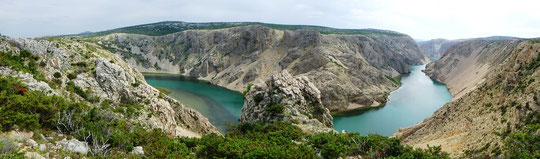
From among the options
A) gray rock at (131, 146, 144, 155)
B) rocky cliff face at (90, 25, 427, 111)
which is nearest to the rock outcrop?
gray rock at (131, 146, 144, 155)

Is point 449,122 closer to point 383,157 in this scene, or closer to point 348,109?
point 383,157

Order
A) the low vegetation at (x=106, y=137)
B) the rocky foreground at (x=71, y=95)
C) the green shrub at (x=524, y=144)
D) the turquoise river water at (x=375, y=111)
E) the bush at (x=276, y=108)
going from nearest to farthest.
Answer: the rocky foreground at (x=71, y=95) < the low vegetation at (x=106, y=137) < the green shrub at (x=524, y=144) < the bush at (x=276, y=108) < the turquoise river water at (x=375, y=111)

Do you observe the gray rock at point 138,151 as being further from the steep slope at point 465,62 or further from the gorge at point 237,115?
the steep slope at point 465,62

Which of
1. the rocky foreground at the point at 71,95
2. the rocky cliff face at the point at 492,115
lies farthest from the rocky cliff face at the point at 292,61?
the rocky foreground at the point at 71,95

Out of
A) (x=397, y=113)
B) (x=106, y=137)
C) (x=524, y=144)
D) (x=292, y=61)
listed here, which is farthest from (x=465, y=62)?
(x=106, y=137)

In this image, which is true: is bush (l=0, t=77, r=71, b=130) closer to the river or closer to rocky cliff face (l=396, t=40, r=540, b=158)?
rocky cliff face (l=396, t=40, r=540, b=158)

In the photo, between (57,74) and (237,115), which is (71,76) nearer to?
(57,74)

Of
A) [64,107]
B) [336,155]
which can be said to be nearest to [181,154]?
[64,107]
